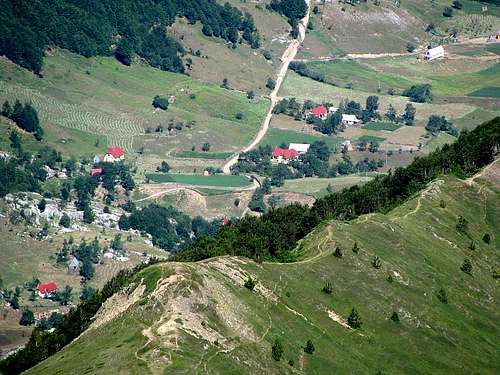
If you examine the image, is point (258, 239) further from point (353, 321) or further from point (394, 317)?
point (353, 321)

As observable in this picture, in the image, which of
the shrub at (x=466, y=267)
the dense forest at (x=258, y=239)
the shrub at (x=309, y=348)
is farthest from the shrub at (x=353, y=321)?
the shrub at (x=466, y=267)

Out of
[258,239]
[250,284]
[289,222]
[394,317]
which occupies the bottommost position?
[289,222]

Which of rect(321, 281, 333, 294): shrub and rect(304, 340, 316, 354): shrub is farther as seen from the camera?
rect(321, 281, 333, 294): shrub

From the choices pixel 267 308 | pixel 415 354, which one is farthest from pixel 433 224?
pixel 267 308

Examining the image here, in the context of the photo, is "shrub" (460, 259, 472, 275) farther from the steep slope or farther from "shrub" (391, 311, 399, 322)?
"shrub" (391, 311, 399, 322)

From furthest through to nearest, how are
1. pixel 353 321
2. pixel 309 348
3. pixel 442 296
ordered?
1. pixel 442 296
2. pixel 353 321
3. pixel 309 348

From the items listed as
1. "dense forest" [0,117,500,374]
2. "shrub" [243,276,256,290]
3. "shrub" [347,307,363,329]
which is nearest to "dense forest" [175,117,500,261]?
"dense forest" [0,117,500,374]

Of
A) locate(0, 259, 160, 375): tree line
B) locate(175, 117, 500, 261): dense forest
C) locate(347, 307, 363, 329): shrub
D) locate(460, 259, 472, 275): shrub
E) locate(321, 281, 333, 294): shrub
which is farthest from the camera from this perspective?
locate(175, 117, 500, 261): dense forest

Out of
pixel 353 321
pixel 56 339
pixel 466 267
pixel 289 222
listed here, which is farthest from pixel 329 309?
pixel 289 222
